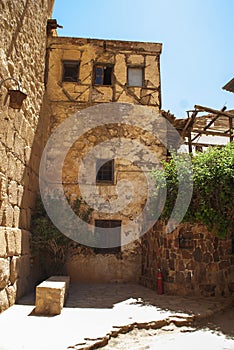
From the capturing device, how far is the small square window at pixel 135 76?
9.77m

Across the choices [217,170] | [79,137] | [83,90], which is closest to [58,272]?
[79,137]

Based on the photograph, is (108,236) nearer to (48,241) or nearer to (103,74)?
(48,241)

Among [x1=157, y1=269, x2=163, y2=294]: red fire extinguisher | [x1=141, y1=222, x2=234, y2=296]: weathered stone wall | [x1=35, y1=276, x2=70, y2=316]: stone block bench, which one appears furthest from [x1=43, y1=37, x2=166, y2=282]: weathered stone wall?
[x1=35, y1=276, x2=70, y2=316]: stone block bench

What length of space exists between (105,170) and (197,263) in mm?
4005

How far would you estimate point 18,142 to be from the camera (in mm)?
6258

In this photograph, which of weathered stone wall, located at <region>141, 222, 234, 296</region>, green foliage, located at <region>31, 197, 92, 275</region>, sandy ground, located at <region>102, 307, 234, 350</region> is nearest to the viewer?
sandy ground, located at <region>102, 307, 234, 350</region>

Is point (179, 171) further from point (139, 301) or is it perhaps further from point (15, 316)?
point (15, 316)

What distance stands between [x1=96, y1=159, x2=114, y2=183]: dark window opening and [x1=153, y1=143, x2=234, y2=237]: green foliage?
291 centimetres

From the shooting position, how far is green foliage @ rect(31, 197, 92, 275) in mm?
7082

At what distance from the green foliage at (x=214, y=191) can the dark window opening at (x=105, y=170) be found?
9.55 feet

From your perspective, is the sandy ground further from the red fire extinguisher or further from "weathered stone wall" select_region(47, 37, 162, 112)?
"weathered stone wall" select_region(47, 37, 162, 112)

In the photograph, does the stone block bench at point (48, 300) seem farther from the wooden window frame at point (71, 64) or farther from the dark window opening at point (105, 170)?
the wooden window frame at point (71, 64)

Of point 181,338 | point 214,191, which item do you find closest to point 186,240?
point 214,191

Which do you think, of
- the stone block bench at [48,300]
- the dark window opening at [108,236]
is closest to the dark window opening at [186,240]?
the dark window opening at [108,236]
